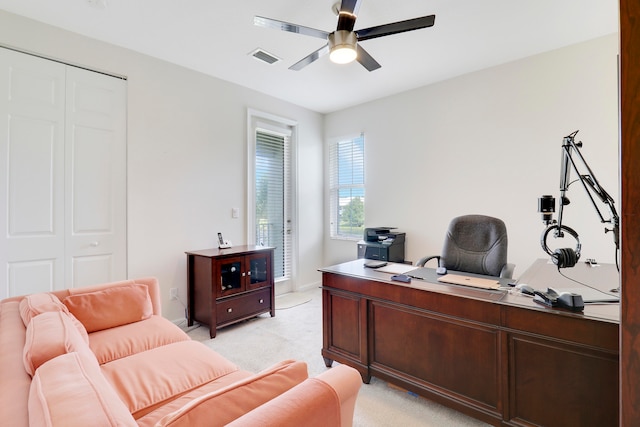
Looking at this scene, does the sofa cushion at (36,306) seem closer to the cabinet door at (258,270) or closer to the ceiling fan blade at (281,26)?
the cabinet door at (258,270)

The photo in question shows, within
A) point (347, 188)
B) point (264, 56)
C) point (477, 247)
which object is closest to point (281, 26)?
point (264, 56)

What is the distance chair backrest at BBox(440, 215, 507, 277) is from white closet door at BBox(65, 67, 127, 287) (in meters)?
3.07

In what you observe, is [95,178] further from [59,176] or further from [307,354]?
[307,354]

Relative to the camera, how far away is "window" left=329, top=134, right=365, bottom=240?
454 centimetres

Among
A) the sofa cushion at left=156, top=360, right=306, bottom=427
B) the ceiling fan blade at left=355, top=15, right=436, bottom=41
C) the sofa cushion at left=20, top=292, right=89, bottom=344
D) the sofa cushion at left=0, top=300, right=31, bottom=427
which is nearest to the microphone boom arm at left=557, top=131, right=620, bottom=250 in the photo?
the ceiling fan blade at left=355, top=15, right=436, bottom=41

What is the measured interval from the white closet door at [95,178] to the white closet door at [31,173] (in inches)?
3.0

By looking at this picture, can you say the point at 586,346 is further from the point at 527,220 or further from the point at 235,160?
the point at 235,160

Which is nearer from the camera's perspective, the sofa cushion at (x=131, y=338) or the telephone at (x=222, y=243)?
the sofa cushion at (x=131, y=338)

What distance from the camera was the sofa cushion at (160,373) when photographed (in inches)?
50.1

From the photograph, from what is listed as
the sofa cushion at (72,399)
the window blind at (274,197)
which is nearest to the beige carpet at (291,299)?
the window blind at (274,197)

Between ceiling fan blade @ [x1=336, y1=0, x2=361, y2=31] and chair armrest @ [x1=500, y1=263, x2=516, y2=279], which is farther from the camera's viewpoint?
chair armrest @ [x1=500, y1=263, x2=516, y2=279]

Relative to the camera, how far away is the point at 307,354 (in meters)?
2.59

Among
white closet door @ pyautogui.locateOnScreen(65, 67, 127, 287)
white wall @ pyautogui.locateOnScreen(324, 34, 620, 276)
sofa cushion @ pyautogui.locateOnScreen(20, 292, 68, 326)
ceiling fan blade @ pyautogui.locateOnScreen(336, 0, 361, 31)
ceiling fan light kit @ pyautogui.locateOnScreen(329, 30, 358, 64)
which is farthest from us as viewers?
white wall @ pyautogui.locateOnScreen(324, 34, 620, 276)

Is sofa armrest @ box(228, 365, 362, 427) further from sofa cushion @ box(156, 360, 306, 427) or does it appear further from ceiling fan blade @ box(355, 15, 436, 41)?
ceiling fan blade @ box(355, 15, 436, 41)
